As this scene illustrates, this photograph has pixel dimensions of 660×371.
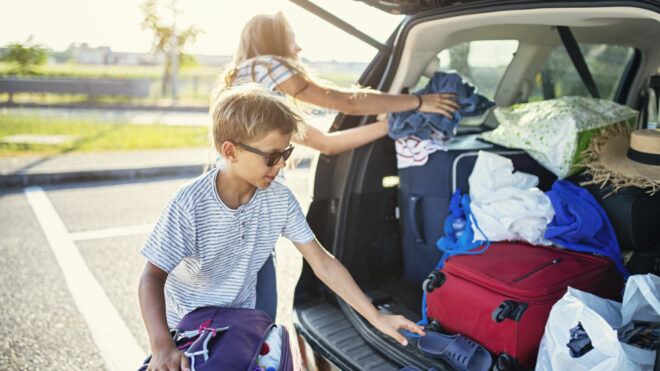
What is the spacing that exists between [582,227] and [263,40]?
5.30 feet

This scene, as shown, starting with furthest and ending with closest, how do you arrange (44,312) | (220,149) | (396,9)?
1. (44,312)
2. (396,9)
3. (220,149)

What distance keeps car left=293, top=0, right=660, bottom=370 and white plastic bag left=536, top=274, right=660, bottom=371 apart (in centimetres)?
46

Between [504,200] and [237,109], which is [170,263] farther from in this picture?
[504,200]

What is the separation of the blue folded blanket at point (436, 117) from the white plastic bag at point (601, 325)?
1.02 m

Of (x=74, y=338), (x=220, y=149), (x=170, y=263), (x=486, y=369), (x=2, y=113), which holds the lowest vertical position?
(x=2, y=113)

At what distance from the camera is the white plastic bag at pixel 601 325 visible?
1431 millimetres

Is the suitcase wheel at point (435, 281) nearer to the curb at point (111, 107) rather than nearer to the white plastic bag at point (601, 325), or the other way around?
the white plastic bag at point (601, 325)

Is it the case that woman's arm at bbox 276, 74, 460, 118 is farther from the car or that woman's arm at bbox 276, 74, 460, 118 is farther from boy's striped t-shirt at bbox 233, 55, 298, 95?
the car

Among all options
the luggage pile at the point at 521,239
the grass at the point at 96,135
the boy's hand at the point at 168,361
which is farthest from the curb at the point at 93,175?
the boy's hand at the point at 168,361

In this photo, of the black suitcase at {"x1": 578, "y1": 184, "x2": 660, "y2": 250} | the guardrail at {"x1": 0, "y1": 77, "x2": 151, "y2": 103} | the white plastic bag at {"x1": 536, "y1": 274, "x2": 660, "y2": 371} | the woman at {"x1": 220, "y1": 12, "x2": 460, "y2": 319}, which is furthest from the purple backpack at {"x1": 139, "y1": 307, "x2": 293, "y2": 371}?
the guardrail at {"x1": 0, "y1": 77, "x2": 151, "y2": 103}

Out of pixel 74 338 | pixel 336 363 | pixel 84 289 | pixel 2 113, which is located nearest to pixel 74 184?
pixel 84 289

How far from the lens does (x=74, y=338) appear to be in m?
2.96

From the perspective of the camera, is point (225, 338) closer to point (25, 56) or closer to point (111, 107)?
point (111, 107)

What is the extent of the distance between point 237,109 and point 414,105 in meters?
1.03
